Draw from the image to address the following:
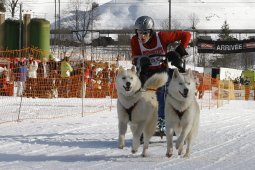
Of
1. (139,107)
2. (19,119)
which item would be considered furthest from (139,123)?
(19,119)

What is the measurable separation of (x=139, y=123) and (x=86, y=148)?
1015 mm

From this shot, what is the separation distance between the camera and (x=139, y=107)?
5.72 metres

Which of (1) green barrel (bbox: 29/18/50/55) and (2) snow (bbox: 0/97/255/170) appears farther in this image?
(1) green barrel (bbox: 29/18/50/55)

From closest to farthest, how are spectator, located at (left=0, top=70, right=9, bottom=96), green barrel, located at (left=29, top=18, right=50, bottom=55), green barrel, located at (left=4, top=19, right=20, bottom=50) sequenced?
spectator, located at (left=0, top=70, right=9, bottom=96)
green barrel, located at (left=29, top=18, right=50, bottom=55)
green barrel, located at (left=4, top=19, right=20, bottom=50)

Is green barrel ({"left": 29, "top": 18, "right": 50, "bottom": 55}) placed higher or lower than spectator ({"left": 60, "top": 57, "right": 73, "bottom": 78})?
higher

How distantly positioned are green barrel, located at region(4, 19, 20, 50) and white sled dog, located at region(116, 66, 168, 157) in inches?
963

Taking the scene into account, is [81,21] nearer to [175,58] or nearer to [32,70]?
[32,70]

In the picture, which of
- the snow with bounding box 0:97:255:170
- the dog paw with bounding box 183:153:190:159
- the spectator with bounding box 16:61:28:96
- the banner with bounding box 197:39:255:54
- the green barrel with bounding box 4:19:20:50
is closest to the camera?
the snow with bounding box 0:97:255:170

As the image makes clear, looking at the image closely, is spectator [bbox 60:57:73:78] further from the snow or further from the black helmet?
the black helmet

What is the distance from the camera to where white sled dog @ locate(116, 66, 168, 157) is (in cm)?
570

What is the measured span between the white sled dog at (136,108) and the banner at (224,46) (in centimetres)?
2724

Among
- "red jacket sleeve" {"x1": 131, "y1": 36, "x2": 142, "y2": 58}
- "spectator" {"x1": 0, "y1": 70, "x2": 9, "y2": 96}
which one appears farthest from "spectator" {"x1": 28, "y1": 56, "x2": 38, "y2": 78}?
"red jacket sleeve" {"x1": 131, "y1": 36, "x2": 142, "y2": 58}

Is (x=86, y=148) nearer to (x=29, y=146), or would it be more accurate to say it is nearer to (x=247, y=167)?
(x=29, y=146)

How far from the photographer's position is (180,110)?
550 cm
